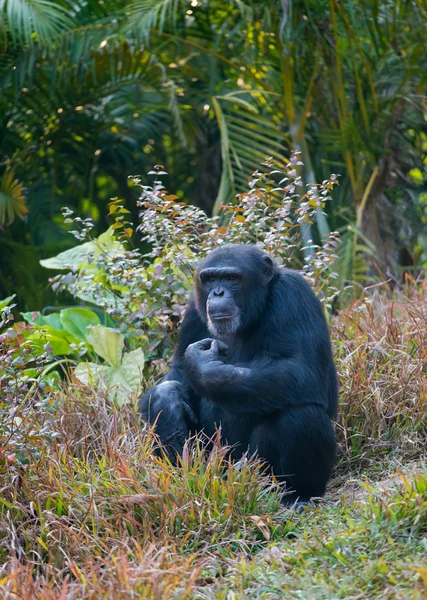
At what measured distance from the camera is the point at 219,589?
368cm

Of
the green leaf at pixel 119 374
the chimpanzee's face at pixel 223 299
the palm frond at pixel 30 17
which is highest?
the palm frond at pixel 30 17

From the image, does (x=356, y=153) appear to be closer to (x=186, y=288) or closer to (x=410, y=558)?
(x=186, y=288)

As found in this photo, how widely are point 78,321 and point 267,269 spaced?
2636 mm

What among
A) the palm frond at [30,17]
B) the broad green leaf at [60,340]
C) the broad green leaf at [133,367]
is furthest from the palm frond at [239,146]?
the broad green leaf at [133,367]

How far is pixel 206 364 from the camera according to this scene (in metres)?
4.89

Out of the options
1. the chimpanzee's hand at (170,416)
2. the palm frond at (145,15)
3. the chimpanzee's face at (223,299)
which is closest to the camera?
the chimpanzee's face at (223,299)

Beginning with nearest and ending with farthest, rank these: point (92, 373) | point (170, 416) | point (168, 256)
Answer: point (170, 416) < point (92, 373) < point (168, 256)

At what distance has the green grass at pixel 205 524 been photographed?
142 inches

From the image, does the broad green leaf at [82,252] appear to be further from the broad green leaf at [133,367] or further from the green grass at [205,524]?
the green grass at [205,524]

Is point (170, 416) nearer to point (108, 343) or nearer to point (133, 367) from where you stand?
point (133, 367)

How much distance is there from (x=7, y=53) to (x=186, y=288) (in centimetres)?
493

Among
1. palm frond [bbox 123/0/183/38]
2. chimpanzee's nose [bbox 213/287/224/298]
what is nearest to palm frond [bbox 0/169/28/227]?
palm frond [bbox 123/0/183/38]

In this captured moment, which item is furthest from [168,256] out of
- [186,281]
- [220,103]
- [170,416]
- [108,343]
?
[220,103]

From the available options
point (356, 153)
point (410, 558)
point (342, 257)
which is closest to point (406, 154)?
point (356, 153)
